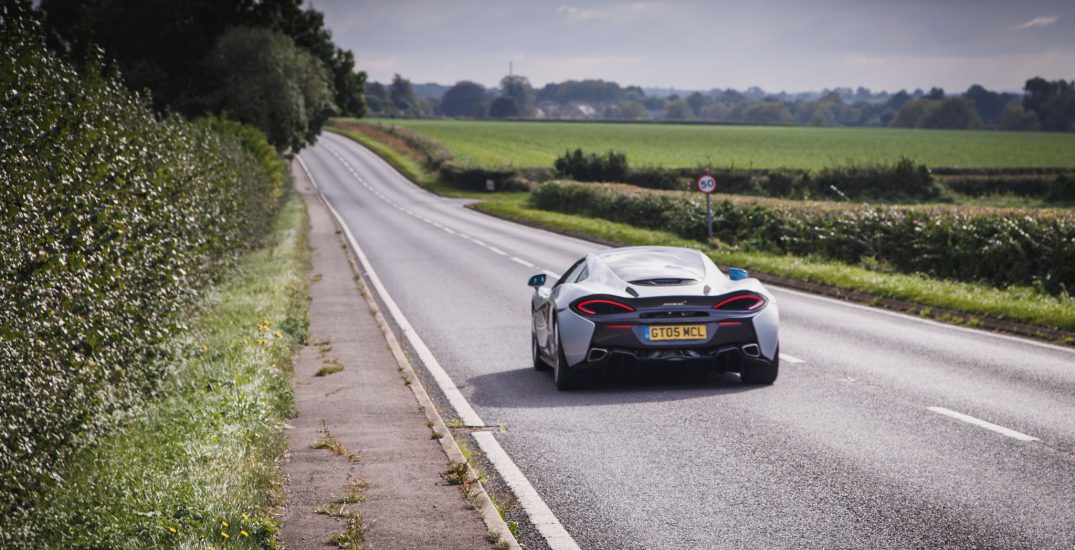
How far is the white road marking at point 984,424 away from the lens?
816 centimetres

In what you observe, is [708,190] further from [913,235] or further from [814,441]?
[814,441]

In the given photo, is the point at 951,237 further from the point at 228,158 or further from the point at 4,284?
the point at 4,284

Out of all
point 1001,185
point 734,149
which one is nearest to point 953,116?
point 734,149

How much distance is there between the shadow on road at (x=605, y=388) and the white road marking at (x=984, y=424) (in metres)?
1.84

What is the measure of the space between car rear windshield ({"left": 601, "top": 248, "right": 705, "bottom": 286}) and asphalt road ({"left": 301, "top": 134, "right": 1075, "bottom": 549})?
112 centimetres

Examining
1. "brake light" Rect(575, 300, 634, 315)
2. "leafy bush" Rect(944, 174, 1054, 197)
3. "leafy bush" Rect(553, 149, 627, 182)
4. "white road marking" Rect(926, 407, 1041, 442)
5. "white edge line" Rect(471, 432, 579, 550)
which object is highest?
"brake light" Rect(575, 300, 634, 315)

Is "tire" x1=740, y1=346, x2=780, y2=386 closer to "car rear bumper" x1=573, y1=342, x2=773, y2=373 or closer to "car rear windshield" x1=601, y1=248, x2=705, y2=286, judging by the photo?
"car rear bumper" x1=573, y1=342, x2=773, y2=373

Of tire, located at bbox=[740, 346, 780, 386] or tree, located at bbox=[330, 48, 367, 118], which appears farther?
tree, located at bbox=[330, 48, 367, 118]

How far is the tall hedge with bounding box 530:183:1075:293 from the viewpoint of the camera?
18453 millimetres

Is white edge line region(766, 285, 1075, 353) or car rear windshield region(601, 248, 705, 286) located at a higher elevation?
car rear windshield region(601, 248, 705, 286)

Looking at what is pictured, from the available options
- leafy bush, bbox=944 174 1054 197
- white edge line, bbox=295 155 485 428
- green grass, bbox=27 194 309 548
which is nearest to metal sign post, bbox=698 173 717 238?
white edge line, bbox=295 155 485 428

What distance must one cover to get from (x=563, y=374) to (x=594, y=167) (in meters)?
58.8

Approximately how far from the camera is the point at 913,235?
867 inches

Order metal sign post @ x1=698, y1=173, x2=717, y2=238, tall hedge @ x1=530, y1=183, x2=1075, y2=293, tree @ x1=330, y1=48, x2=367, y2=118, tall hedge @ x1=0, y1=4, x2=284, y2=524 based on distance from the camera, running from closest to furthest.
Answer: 1. tall hedge @ x1=0, y1=4, x2=284, y2=524
2. tall hedge @ x1=530, y1=183, x2=1075, y2=293
3. metal sign post @ x1=698, y1=173, x2=717, y2=238
4. tree @ x1=330, y1=48, x2=367, y2=118
